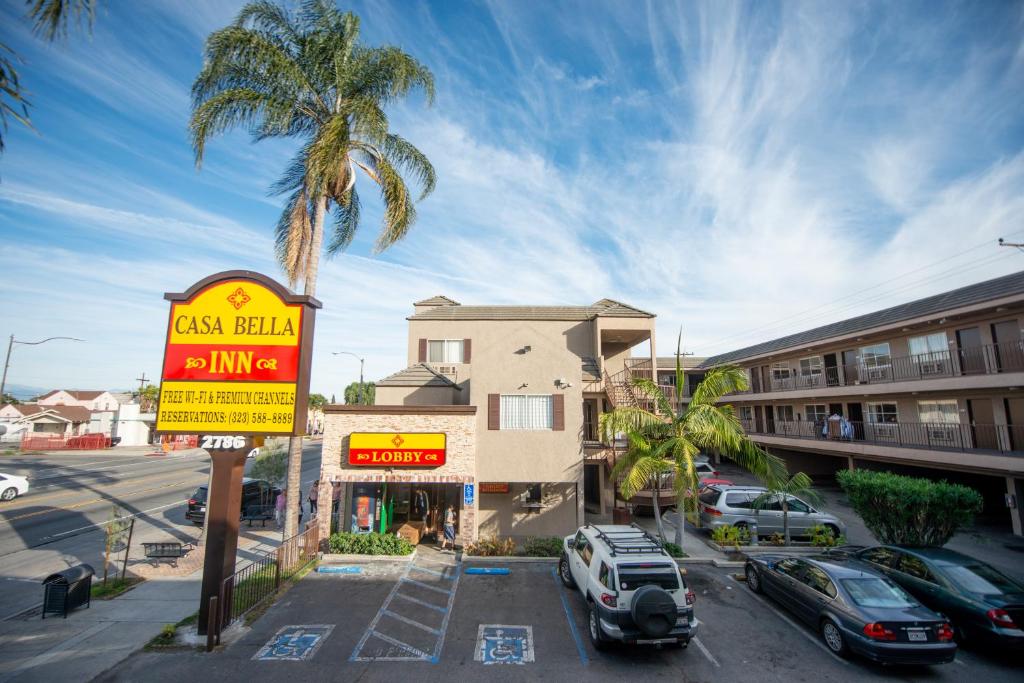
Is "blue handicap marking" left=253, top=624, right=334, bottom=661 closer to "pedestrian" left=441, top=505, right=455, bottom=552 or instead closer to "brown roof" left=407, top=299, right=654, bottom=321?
"pedestrian" left=441, top=505, right=455, bottom=552

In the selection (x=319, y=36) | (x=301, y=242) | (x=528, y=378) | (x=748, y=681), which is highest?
(x=319, y=36)

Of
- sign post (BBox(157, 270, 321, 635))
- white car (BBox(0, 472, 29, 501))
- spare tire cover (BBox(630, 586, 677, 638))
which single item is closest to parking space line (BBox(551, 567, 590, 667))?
spare tire cover (BBox(630, 586, 677, 638))

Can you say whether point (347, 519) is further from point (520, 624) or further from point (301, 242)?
point (301, 242)

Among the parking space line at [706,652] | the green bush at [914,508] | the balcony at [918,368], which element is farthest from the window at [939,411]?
the parking space line at [706,652]

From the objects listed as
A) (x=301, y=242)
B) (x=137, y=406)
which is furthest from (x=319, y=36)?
(x=137, y=406)

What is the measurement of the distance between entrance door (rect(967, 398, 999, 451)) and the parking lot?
13751 mm

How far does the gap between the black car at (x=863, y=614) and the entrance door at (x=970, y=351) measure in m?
14.1

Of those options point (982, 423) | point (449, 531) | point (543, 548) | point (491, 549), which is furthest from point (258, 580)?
point (982, 423)

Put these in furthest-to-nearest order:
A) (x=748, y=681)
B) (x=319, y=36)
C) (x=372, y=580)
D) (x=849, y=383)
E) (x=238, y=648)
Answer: (x=849, y=383) → (x=319, y=36) → (x=372, y=580) → (x=238, y=648) → (x=748, y=681)

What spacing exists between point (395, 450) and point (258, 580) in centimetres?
524

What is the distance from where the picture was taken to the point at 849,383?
2584cm

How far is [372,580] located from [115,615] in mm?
5874

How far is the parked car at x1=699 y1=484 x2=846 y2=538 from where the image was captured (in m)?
17.2

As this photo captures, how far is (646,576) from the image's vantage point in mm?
9242
